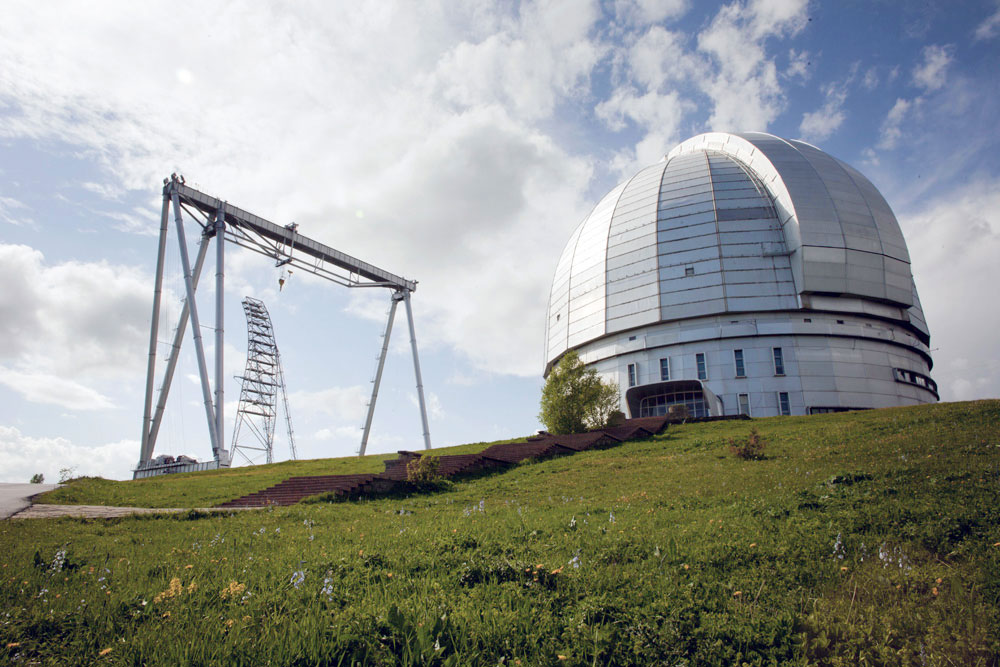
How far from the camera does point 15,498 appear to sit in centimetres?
1891

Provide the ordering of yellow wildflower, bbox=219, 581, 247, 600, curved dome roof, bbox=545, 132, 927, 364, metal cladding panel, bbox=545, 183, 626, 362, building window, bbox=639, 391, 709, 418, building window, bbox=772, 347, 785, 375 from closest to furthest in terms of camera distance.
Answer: yellow wildflower, bbox=219, 581, 247, 600, building window, bbox=772, 347, 785, 375, curved dome roof, bbox=545, 132, 927, 364, building window, bbox=639, 391, 709, 418, metal cladding panel, bbox=545, 183, 626, 362

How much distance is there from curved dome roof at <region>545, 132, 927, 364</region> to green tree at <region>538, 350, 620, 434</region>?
14.7 m

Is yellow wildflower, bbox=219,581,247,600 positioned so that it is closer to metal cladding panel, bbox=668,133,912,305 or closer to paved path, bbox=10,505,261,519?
paved path, bbox=10,505,261,519

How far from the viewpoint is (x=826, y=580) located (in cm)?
562

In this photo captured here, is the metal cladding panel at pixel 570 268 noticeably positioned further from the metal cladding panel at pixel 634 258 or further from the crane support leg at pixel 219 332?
the crane support leg at pixel 219 332

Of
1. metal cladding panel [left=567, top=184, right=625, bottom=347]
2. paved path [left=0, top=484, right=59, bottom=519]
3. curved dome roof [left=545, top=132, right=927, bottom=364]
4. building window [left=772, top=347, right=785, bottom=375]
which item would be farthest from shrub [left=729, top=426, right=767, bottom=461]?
metal cladding panel [left=567, top=184, right=625, bottom=347]

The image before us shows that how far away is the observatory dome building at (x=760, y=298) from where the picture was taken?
4678 centimetres

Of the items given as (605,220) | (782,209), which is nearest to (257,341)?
(605,220)

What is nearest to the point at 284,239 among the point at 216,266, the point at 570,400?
the point at 216,266

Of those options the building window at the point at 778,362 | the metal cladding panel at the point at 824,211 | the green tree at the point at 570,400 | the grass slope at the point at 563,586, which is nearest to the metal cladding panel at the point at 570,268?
the metal cladding panel at the point at 824,211

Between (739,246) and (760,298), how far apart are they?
548 cm

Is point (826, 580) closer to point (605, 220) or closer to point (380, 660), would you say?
point (380, 660)

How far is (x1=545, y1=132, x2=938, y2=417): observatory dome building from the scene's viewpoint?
153 ft

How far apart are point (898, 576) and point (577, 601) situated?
3232mm
